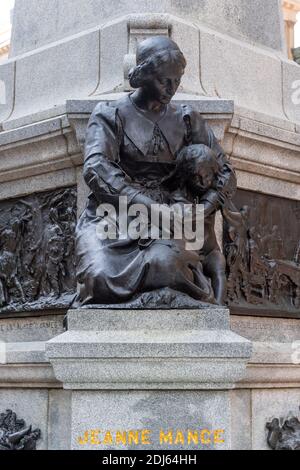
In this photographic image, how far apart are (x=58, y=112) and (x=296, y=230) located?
2.88 meters

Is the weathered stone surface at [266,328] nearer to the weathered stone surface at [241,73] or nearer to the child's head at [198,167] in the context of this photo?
the child's head at [198,167]

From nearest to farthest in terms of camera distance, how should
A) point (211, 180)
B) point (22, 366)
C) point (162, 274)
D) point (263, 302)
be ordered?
point (162, 274) → point (211, 180) → point (22, 366) → point (263, 302)

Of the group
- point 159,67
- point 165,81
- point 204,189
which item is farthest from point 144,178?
point 159,67

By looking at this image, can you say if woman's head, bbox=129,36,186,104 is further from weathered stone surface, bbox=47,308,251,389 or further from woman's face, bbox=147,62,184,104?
weathered stone surface, bbox=47,308,251,389

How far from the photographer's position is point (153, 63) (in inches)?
274

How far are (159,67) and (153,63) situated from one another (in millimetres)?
59

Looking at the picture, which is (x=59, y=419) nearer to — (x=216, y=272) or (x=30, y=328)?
(x=30, y=328)

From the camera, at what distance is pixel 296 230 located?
366 inches

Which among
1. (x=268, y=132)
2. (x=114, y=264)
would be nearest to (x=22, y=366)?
(x=114, y=264)

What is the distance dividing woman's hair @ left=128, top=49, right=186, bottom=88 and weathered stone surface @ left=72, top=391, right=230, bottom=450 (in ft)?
8.49

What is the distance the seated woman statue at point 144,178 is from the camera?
6.61 m

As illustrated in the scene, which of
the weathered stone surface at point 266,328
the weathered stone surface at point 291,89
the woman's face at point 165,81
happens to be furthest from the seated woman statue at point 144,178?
the weathered stone surface at point 291,89

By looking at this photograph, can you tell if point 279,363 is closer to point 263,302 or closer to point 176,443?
point 263,302

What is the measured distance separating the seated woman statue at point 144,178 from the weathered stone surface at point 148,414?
723mm
